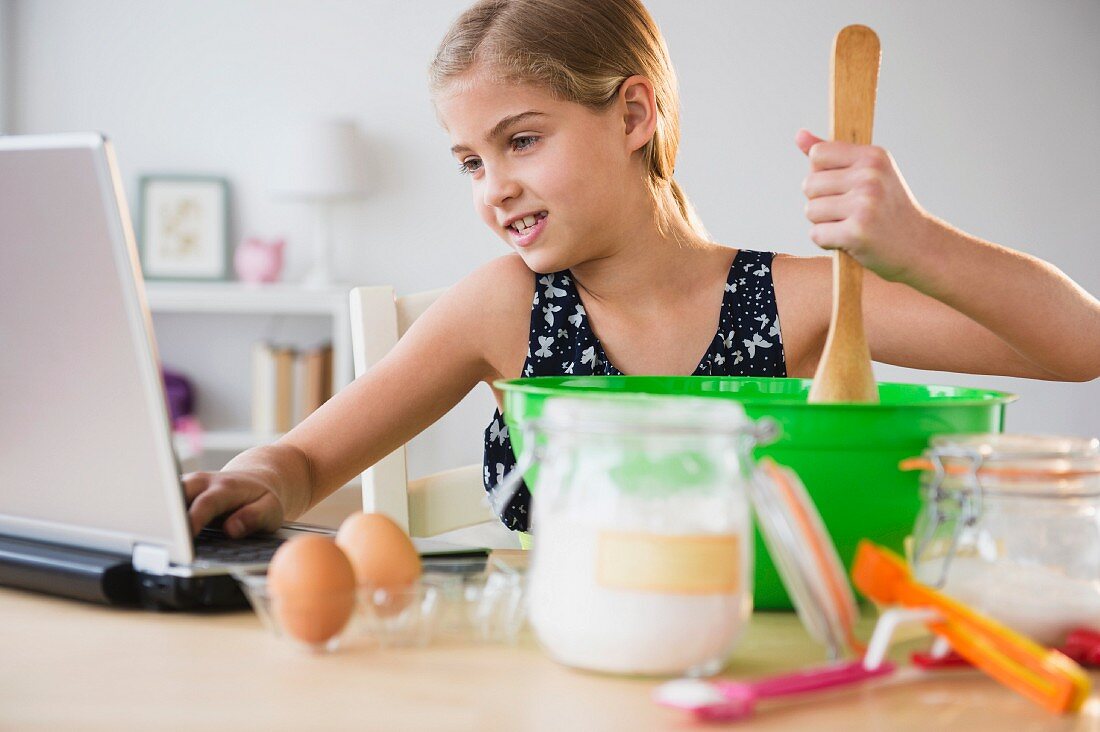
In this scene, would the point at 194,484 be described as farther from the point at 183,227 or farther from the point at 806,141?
the point at 183,227

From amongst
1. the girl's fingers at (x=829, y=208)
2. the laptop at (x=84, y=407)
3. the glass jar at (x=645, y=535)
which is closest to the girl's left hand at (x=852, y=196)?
the girl's fingers at (x=829, y=208)

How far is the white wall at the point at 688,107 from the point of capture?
425cm

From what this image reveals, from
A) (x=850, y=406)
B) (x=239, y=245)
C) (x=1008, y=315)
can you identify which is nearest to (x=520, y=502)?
(x=1008, y=315)

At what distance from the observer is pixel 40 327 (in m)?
0.68

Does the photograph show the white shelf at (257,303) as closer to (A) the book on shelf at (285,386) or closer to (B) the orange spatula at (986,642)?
(A) the book on shelf at (285,386)

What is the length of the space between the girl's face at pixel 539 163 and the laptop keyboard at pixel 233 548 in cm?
56

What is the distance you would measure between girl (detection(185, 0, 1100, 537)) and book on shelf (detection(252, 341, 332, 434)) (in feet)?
8.86

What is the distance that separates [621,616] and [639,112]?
0.94 metres

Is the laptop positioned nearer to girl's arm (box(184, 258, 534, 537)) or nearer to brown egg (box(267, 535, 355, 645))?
brown egg (box(267, 535, 355, 645))

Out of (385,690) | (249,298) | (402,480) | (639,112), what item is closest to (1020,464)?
(385,690)

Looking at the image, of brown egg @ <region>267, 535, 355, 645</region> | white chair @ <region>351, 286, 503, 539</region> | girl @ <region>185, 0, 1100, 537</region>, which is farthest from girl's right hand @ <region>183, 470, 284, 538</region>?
white chair @ <region>351, 286, 503, 539</region>

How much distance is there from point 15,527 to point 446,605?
345 mm

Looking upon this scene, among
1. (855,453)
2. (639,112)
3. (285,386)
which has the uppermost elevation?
(639,112)

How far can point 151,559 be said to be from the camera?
0.70 meters
